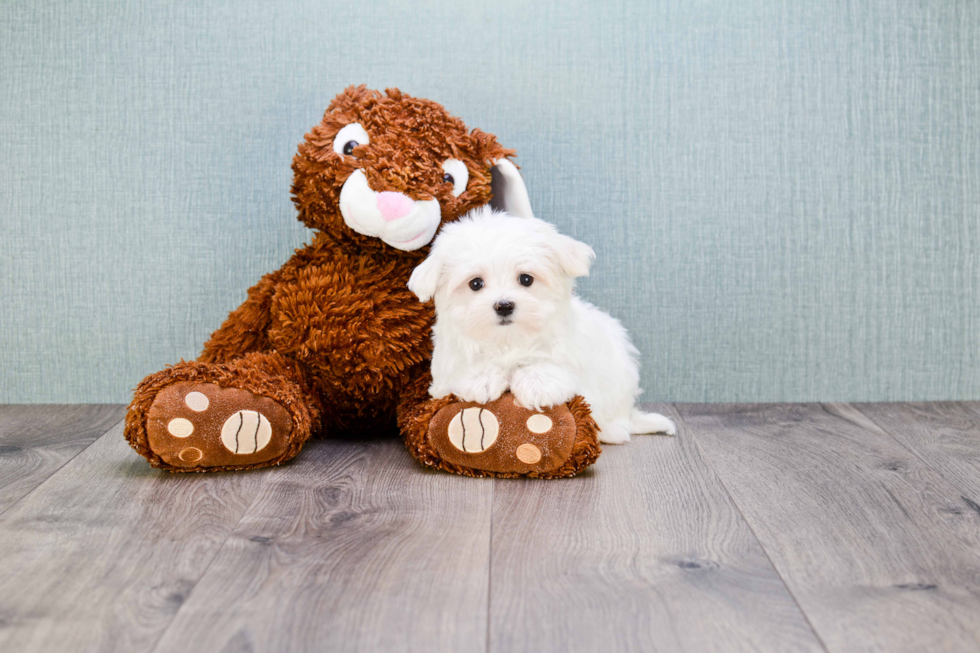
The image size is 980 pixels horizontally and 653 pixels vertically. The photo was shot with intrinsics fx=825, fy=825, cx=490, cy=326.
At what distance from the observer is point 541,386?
117 cm

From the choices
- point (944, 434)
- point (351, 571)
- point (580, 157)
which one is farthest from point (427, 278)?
point (944, 434)

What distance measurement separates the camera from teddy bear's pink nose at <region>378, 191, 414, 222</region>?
127 centimetres

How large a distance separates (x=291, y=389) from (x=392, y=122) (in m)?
0.45

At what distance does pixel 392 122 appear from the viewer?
1.32m

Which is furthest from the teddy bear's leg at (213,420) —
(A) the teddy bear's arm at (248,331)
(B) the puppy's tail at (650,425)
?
(B) the puppy's tail at (650,425)

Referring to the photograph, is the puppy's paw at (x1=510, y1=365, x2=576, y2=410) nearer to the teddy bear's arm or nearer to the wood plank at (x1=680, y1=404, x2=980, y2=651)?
→ the wood plank at (x1=680, y1=404, x2=980, y2=651)

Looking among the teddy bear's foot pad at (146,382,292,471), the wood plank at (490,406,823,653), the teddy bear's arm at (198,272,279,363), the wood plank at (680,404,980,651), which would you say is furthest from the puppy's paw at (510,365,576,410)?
the teddy bear's arm at (198,272,279,363)

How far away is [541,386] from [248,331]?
1.81 ft

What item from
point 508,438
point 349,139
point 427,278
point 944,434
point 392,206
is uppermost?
point 349,139

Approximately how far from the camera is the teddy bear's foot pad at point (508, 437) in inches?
45.5

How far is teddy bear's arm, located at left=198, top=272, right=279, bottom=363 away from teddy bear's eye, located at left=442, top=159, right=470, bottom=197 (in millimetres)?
349

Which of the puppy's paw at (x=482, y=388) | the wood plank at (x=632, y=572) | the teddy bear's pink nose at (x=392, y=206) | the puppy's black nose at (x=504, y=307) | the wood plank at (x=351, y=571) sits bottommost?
the wood plank at (x=632, y=572)

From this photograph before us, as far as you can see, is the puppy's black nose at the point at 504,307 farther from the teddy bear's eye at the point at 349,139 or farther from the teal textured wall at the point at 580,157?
the teal textured wall at the point at 580,157

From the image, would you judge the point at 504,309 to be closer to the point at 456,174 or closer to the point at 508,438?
the point at 508,438
